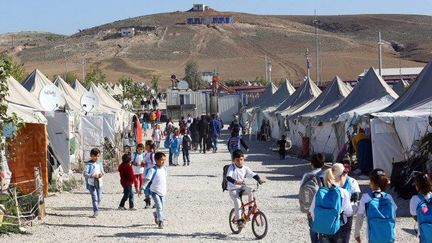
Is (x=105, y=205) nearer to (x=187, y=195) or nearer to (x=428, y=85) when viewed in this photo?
(x=187, y=195)

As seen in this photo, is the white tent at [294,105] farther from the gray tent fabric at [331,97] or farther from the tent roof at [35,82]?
the tent roof at [35,82]

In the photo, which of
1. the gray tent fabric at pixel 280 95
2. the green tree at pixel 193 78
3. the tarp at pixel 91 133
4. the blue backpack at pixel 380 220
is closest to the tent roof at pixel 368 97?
the tarp at pixel 91 133

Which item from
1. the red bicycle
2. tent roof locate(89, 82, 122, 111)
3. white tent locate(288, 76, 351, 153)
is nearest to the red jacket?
the red bicycle

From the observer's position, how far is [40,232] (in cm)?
1399

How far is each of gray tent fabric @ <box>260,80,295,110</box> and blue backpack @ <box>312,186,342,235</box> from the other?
33.3 m

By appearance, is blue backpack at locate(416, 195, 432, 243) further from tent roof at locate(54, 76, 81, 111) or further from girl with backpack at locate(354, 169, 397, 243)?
tent roof at locate(54, 76, 81, 111)

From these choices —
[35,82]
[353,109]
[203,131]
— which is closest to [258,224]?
[353,109]

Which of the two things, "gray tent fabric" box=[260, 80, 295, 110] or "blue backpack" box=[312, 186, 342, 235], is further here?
"gray tent fabric" box=[260, 80, 295, 110]

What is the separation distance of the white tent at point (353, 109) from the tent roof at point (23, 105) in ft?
28.8

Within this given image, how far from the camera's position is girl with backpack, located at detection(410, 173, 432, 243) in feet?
27.4

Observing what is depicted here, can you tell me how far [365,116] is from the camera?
2238 centimetres

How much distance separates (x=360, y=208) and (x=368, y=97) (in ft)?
54.2

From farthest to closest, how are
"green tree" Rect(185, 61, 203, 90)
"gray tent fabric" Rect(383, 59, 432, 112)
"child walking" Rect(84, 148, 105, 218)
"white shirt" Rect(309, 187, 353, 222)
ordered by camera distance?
1. "green tree" Rect(185, 61, 203, 90)
2. "gray tent fabric" Rect(383, 59, 432, 112)
3. "child walking" Rect(84, 148, 105, 218)
4. "white shirt" Rect(309, 187, 353, 222)

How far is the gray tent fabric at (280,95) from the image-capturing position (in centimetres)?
4262
